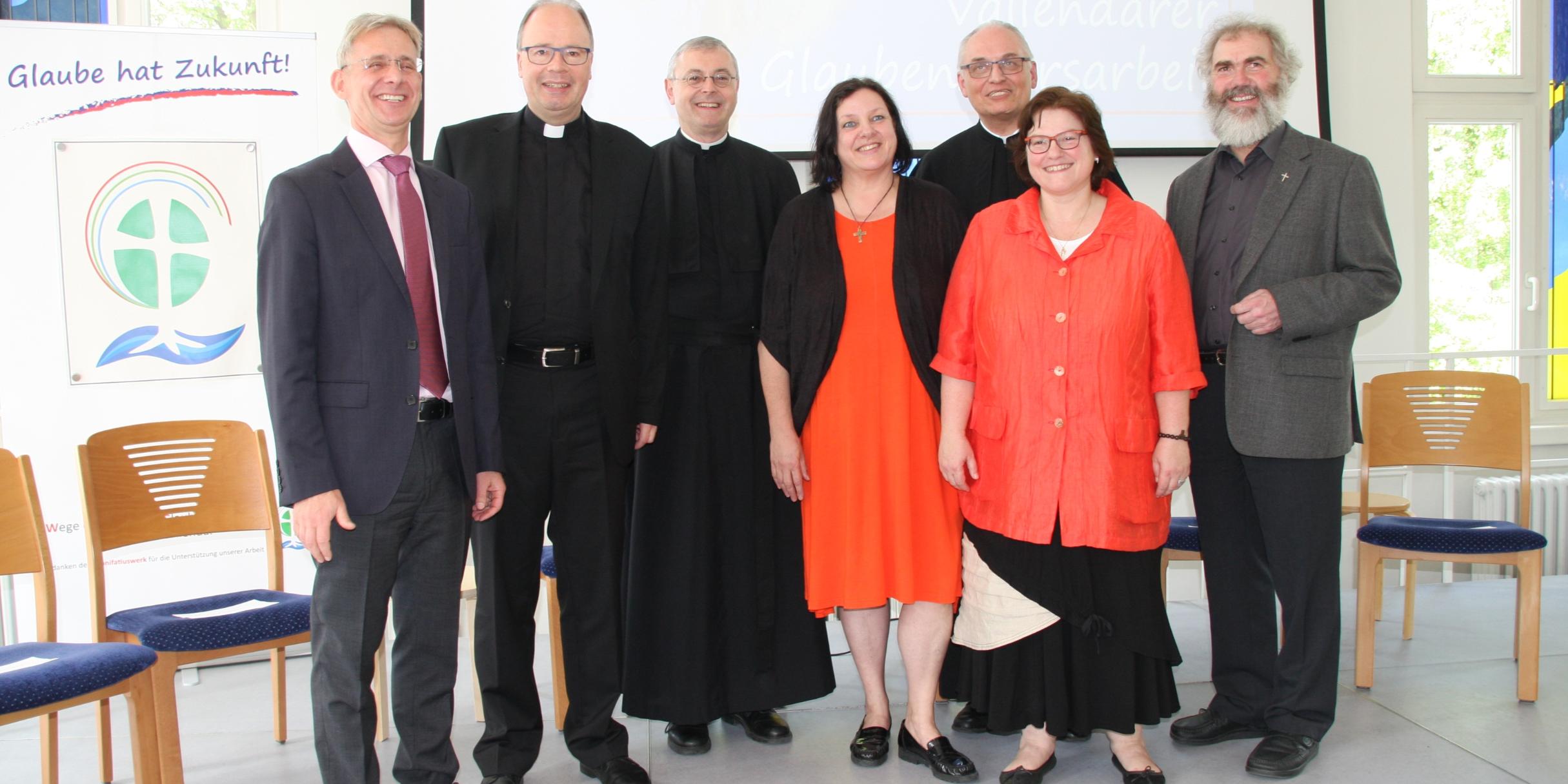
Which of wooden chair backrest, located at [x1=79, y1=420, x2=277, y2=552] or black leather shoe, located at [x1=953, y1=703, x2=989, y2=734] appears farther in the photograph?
black leather shoe, located at [x1=953, y1=703, x2=989, y2=734]

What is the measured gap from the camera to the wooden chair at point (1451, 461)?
10.1 ft

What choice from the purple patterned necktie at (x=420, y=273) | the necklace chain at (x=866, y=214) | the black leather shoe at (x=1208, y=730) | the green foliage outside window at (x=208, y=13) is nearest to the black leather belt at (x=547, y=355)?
the purple patterned necktie at (x=420, y=273)

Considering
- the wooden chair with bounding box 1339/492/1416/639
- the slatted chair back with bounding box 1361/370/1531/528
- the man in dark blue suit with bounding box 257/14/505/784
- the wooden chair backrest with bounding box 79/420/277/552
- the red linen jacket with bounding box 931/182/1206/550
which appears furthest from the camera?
the wooden chair with bounding box 1339/492/1416/639

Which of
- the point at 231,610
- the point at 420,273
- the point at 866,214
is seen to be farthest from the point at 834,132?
the point at 231,610

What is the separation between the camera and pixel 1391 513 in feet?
12.9

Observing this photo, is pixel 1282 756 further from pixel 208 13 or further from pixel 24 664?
pixel 208 13

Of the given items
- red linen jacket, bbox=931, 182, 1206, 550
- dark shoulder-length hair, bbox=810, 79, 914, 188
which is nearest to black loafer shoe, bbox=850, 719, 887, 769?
red linen jacket, bbox=931, 182, 1206, 550

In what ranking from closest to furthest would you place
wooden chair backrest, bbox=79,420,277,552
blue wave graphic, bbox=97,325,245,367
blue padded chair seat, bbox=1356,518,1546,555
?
wooden chair backrest, bbox=79,420,277,552 → blue padded chair seat, bbox=1356,518,1546,555 → blue wave graphic, bbox=97,325,245,367

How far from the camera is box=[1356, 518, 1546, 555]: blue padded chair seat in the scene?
10.1ft

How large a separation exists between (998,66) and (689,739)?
2043mm

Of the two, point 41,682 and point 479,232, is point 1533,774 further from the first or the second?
point 41,682

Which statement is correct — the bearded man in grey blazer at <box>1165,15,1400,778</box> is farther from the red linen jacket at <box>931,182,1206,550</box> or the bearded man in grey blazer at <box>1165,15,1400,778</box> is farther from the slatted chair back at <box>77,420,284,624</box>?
the slatted chair back at <box>77,420,284,624</box>

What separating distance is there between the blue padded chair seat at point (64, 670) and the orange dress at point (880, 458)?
1.56 meters

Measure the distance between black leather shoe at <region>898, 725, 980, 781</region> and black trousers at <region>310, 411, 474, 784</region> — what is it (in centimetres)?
109
